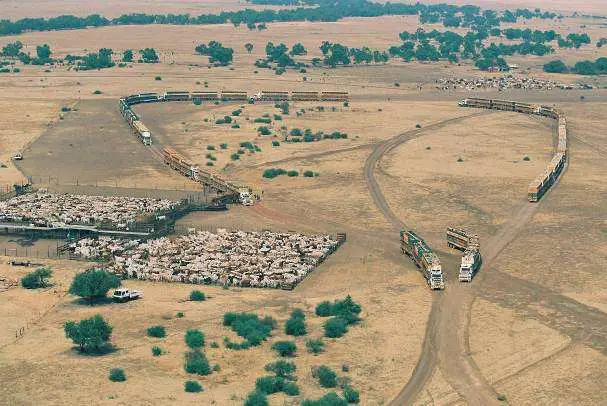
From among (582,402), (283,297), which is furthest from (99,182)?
(582,402)

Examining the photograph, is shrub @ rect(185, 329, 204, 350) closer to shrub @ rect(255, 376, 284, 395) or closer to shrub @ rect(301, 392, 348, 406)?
shrub @ rect(255, 376, 284, 395)

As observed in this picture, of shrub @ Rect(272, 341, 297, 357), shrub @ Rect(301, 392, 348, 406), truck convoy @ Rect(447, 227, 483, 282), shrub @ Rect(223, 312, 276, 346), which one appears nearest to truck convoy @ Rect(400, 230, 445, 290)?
truck convoy @ Rect(447, 227, 483, 282)

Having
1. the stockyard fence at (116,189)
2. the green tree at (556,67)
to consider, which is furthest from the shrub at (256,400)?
the green tree at (556,67)

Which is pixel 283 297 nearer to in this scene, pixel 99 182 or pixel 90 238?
pixel 90 238

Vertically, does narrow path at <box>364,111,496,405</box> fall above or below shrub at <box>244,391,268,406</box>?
below

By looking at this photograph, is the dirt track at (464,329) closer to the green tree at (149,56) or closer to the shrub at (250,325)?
the shrub at (250,325)

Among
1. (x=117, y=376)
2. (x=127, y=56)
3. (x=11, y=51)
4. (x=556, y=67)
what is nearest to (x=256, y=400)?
(x=117, y=376)

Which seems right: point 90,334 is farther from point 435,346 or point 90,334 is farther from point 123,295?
point 435,346
